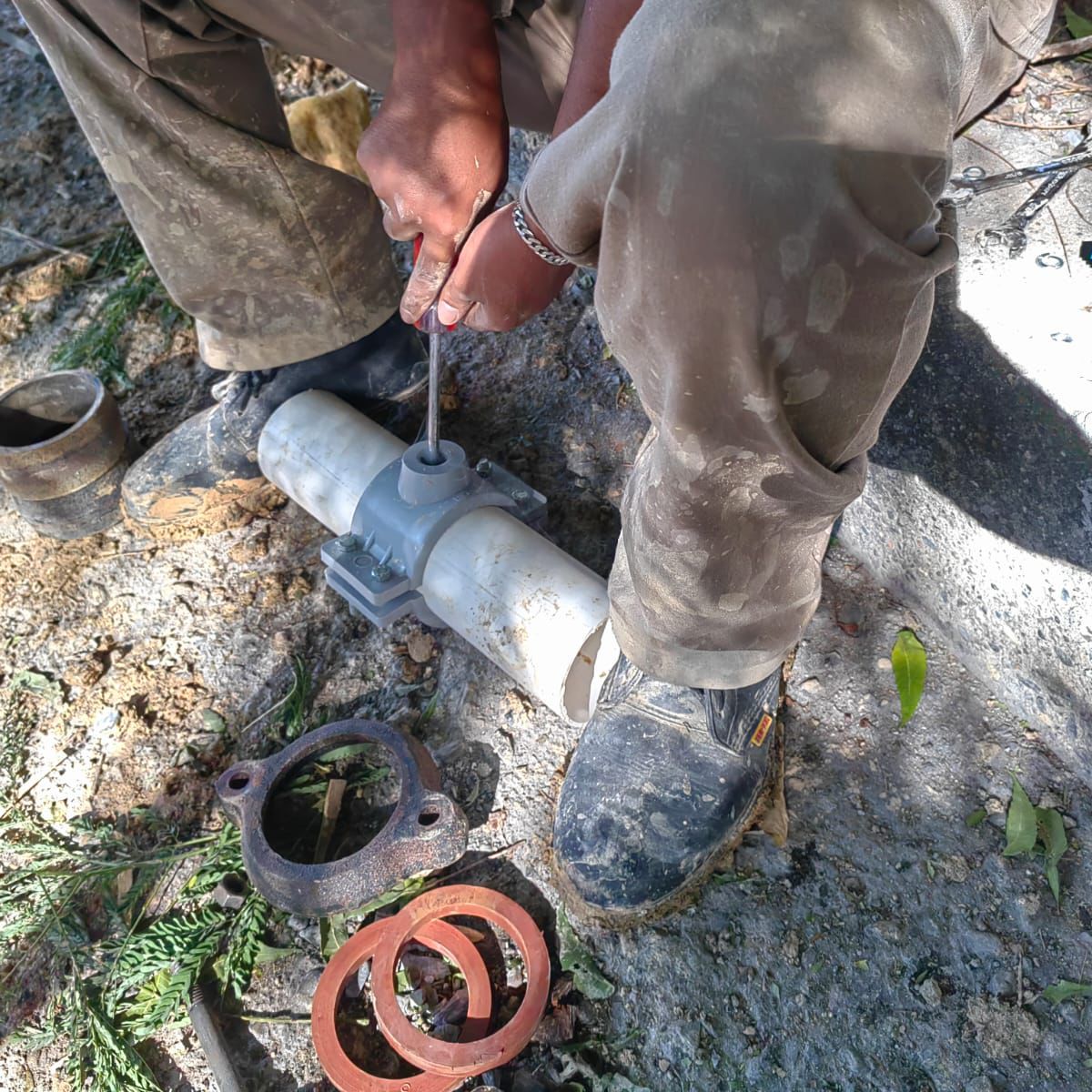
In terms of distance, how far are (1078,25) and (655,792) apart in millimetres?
2089

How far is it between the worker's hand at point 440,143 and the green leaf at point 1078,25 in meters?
1.61

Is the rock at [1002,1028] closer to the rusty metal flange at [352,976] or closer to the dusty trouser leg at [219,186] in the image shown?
the rusty metal flange at [352,976]

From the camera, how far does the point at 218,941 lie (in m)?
1.77

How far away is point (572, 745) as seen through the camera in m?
1.93

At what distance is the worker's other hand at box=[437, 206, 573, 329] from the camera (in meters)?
1.44

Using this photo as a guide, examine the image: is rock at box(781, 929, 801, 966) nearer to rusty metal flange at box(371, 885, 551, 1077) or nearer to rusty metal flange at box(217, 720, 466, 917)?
rusty metal flange at box(371, 885, 551, 1077)

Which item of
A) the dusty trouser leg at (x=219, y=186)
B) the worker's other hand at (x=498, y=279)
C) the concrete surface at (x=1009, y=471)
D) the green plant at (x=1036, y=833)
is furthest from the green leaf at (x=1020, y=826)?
the dusty trouser leg at (x=219, y=186)

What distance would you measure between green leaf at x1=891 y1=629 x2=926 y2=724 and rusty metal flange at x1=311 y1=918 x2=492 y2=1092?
3.04 ft

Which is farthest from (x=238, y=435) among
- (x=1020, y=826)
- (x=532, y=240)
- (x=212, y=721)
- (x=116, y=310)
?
(x=1020, y=826)

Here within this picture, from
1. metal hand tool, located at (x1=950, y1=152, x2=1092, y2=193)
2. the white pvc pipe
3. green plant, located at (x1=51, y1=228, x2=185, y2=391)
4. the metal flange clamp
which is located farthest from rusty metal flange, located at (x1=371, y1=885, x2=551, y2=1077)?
green plant, located at (x1=51, y1=228, x2=185, y2=391)

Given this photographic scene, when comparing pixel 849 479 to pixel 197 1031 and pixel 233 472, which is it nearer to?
pixel 197 1031

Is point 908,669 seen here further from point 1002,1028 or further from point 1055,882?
point 1002,1028

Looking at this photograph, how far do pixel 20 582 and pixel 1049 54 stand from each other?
280cm

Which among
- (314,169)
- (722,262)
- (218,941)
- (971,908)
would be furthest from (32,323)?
(971,908)
